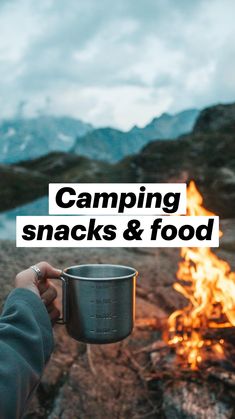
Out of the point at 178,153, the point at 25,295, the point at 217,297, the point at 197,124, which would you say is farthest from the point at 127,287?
the point at 197,124

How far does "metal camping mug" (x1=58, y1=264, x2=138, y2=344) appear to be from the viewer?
2.39 m

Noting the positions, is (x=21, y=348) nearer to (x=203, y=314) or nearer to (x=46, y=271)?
(x=46, y=271)

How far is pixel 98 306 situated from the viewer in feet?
7.88

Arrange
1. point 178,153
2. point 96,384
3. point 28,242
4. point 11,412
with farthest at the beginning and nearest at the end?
point 178,153
point 28,242
point 96,384
point 11,412

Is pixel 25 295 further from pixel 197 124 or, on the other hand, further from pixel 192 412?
pixel 197 124

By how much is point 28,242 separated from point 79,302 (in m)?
5.20

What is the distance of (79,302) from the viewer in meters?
2.44

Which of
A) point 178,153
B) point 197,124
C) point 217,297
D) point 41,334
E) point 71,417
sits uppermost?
point 197,124

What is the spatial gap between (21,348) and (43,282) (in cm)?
62

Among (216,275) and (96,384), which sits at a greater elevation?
(216,275)

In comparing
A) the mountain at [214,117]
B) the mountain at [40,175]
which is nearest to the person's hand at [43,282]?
the mountain at [40,175]

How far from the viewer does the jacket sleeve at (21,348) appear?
5.74 feet

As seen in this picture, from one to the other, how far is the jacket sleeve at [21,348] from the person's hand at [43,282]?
100 millimetres

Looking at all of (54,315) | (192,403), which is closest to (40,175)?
(192,403)
